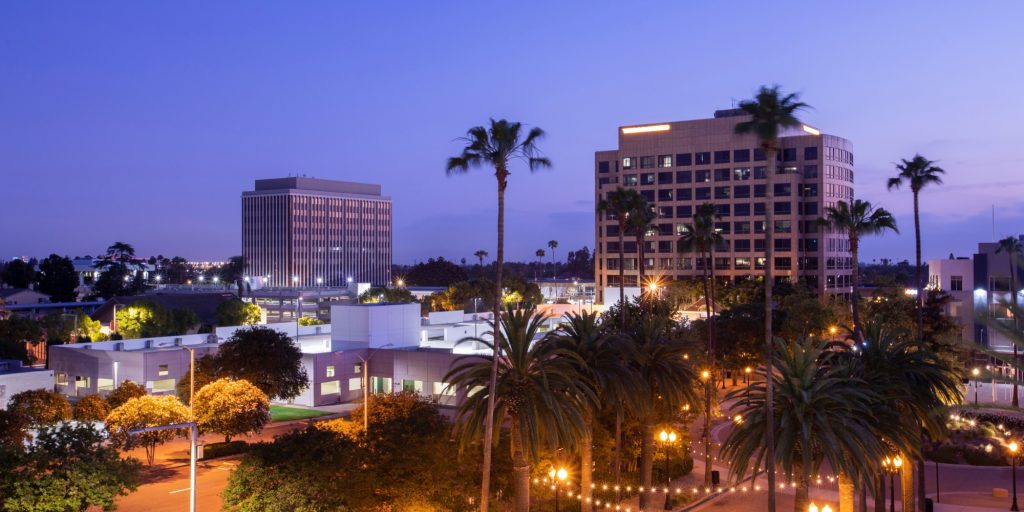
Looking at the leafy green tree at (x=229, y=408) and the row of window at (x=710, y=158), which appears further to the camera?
the row of window at (x=710, y=158)

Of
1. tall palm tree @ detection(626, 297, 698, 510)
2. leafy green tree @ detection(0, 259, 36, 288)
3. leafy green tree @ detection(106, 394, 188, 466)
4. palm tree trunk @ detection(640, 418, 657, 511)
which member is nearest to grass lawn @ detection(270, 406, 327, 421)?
leafy green tree @ detection(106, 394, 188, 466)

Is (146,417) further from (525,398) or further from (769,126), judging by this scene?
(769,126)

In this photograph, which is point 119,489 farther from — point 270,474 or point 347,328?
point 347,328

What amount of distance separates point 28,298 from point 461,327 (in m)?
100

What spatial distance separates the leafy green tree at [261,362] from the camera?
54750mm

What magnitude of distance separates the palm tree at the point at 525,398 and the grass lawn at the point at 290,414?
1351 inches

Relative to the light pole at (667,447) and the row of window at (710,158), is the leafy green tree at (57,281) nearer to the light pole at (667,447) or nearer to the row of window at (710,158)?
the row of window at (710,158)

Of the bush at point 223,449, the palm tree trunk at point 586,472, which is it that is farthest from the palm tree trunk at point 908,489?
the bush at point 223,449

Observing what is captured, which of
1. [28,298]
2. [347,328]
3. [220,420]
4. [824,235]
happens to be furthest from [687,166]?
[28,298]

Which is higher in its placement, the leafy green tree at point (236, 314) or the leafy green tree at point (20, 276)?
the leafy green tree at point (20, 276)

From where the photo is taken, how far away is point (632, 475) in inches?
1539

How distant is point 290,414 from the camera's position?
6088 centimetres

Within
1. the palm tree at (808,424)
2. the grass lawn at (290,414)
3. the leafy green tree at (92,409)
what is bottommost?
the grass lawn at (290,414)

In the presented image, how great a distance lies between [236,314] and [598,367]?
248 ft
